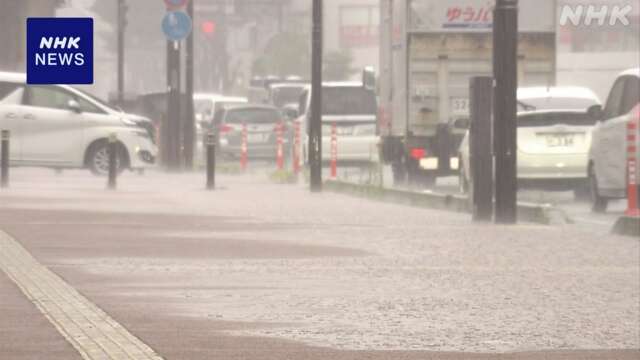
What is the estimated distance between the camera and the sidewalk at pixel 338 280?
12.0 m

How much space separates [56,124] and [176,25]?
13.3ft

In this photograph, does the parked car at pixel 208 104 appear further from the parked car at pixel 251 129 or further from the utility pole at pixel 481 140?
the utility pole at pixel 481 140

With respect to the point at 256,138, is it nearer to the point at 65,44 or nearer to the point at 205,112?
the point at 205,112

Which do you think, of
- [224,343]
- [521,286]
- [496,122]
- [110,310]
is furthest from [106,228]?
[224,343]

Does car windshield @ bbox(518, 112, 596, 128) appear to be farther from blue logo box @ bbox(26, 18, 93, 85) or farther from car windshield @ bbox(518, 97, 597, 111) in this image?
blue logo box @ bbox(26, 18, 93, 85)

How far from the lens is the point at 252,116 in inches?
2181

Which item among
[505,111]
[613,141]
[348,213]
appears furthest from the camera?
[348,213]

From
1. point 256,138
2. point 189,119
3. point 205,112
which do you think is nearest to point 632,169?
point 189,119

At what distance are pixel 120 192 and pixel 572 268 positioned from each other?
16.8 metres

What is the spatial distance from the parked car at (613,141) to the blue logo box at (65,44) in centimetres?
670

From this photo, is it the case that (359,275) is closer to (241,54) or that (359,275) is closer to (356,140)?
(356,140)

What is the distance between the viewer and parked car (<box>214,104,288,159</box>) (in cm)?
5450

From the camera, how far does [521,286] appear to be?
15.7 meters

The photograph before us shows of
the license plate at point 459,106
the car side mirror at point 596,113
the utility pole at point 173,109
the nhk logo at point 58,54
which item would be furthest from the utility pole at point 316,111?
the utility pole at point 173,109
